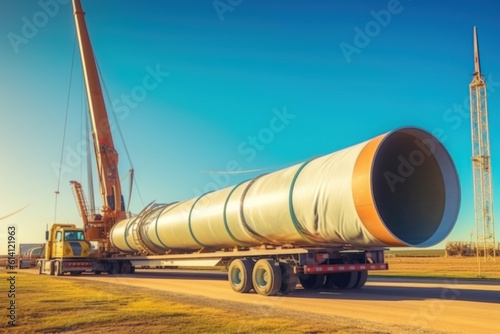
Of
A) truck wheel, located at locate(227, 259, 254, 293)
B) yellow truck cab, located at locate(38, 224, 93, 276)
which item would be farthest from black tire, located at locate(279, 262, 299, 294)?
yellow truck cab, located at locate(38, 224, 93, 276)

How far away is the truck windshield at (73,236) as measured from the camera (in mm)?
29420

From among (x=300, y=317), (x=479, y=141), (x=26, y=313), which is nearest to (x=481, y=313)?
(x=300, y=317)

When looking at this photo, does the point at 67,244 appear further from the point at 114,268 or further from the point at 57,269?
the point at 114,268

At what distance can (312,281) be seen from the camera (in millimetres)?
16594

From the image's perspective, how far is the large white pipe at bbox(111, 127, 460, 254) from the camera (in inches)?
448

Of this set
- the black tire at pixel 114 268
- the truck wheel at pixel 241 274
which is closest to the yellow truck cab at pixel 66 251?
the black tire at pixel 114 268

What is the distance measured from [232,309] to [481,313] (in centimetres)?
521

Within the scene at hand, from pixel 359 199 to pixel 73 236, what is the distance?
2276cm

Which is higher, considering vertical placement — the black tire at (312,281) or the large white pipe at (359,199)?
the large white pipe at (359,199)

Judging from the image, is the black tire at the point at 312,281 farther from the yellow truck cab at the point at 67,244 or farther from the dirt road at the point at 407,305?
the yellow truck cab at the point at 67,244

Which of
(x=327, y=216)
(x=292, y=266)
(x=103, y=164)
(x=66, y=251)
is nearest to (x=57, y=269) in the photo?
(x=66, y=251)

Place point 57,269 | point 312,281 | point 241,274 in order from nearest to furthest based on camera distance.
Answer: point 241,274 < point 312,281 < point 57,269

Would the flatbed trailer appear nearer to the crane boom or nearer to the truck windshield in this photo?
the truck windshield

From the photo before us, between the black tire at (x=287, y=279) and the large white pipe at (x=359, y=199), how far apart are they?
29.3 inches
